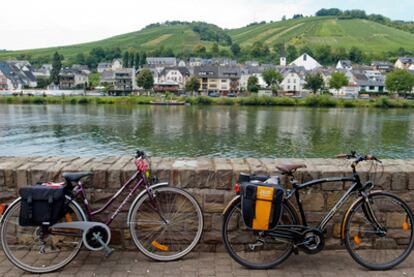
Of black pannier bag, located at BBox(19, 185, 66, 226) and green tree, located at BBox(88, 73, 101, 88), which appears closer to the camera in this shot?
black pannier bag, located at BBox(19, 185, 66, 226)

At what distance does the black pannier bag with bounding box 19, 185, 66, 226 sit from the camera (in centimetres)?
377

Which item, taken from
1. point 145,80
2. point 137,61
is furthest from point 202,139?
point 137,61

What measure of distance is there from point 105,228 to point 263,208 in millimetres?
1628

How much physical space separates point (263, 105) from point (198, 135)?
5373 cm

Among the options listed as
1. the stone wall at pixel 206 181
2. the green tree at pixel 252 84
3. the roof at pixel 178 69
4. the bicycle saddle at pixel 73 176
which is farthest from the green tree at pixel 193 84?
the bicycle saddle at pixel 73 176

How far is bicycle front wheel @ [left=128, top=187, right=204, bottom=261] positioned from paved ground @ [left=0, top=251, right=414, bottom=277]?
15cm

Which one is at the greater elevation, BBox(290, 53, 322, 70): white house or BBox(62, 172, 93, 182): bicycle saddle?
BBox(290, 53, 322, 70): white house

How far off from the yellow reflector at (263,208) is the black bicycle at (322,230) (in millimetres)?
167

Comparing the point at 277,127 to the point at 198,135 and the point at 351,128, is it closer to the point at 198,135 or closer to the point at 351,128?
the point at 351,128

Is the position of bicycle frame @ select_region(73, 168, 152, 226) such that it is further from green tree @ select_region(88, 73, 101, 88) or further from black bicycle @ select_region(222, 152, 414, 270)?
green tree @ select_region(88, 73, 101, 88)

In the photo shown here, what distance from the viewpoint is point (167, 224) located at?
438cm

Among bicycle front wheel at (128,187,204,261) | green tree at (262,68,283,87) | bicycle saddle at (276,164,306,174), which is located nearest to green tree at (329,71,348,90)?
green tree at (262,68,283,87)

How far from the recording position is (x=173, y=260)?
419 cm

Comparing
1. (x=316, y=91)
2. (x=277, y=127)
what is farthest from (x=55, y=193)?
(x=316, y=91)
